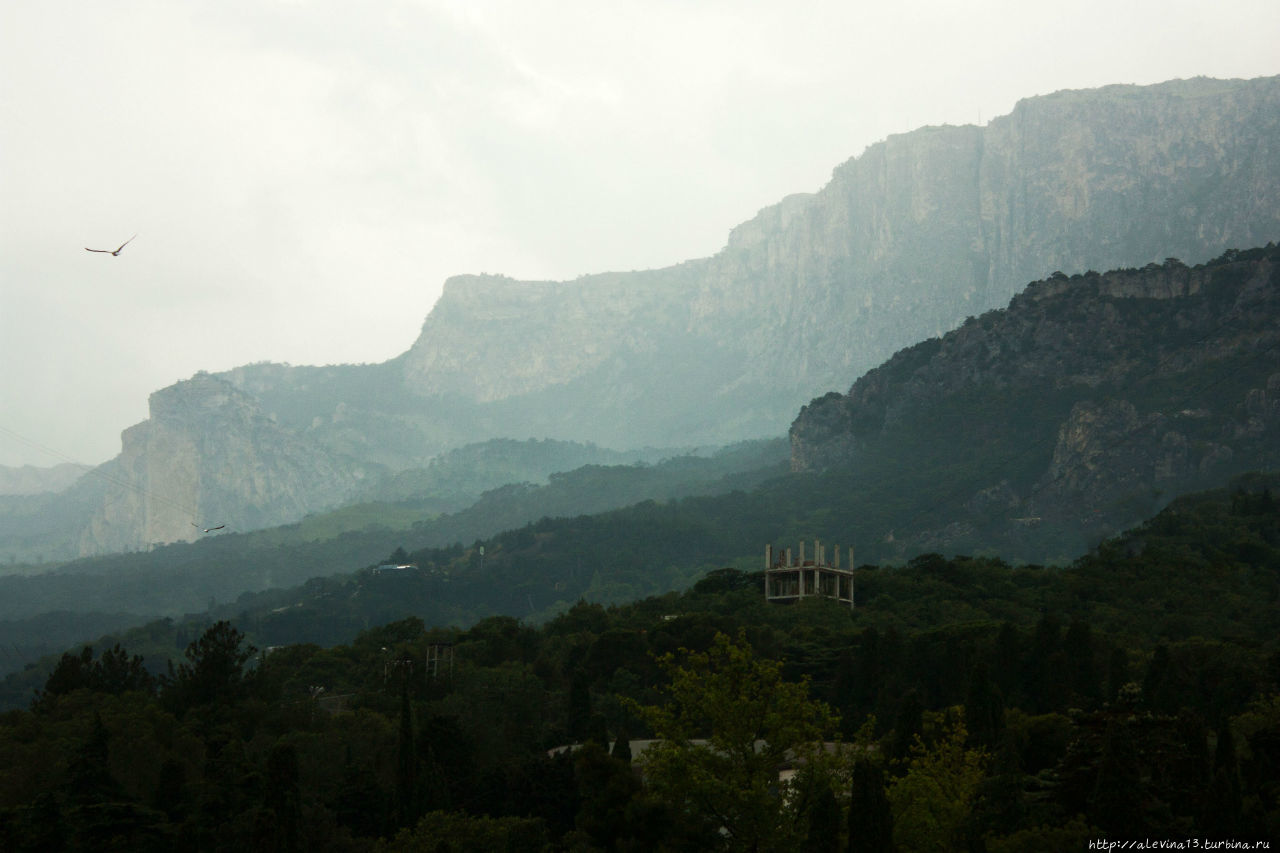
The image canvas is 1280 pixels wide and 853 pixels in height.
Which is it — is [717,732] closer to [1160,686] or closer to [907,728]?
[907,728]

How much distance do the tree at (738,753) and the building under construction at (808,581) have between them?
8014 cm

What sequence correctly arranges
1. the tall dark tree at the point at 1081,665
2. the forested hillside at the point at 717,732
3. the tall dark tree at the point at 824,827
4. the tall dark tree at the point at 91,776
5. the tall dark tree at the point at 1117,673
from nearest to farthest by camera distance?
the tall dark tree at the point at 824,827 → the forested hillside at the point at 717,732 → the tall dark tree at the point at 91,776 → the tall dark tree at the point at 1117,673 → the tall dark tree at the point at 1081,665

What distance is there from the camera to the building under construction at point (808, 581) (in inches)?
4931

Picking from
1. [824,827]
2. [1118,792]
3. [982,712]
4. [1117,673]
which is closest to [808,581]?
[1117,673]

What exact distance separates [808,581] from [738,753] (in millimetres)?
89940

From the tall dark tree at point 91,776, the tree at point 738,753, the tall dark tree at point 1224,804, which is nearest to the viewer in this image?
the tree at point 738,753

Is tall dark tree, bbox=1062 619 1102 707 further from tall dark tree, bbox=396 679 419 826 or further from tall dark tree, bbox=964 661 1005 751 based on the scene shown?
tall dark tree, bbox=396 679 419 826

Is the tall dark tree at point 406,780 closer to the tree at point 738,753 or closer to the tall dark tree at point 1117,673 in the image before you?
the tree at point 738,753

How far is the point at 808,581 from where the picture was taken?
13112 cm

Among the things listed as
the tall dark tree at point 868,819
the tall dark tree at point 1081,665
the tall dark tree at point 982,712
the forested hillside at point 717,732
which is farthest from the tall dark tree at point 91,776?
the tall dark tree at point 1081,665

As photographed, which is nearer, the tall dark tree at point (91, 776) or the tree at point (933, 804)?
the tree at point (933, 804)

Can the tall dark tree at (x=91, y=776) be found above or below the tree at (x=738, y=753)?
below

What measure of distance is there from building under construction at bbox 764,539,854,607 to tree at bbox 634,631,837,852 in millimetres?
80139

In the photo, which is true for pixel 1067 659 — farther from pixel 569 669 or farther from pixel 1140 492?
pixel 1140 492
